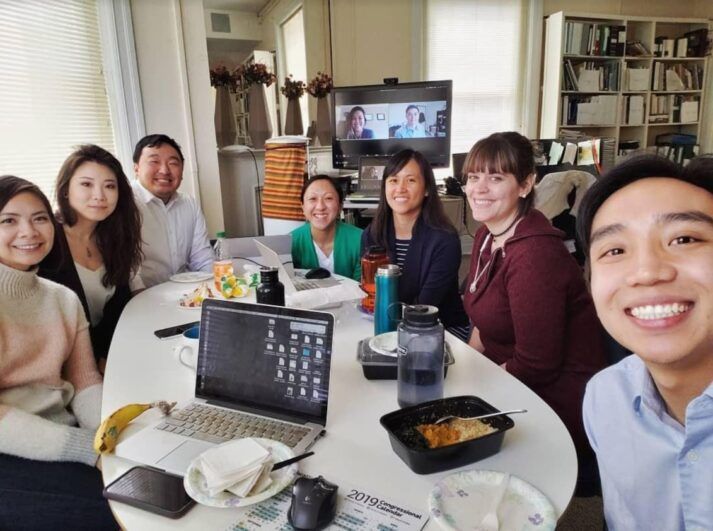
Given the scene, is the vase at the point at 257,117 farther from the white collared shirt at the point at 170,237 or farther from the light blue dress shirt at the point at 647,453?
the light blue dress shirt at the point at 647,453

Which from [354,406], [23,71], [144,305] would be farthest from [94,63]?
[354,406]

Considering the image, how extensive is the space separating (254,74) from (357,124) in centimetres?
105

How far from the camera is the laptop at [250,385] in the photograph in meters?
0.91

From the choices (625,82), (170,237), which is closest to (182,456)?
(170,237)

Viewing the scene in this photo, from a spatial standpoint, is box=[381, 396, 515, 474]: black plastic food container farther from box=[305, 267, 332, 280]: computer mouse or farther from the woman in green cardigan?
the woman in green cardigan

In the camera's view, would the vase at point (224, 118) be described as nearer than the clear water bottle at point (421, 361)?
No

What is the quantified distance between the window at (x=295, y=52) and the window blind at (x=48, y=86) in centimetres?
178

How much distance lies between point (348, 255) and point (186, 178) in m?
1.86

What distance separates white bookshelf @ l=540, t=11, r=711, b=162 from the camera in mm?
5059

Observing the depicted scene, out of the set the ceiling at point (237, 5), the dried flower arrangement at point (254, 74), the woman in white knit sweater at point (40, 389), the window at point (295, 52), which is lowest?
the woman in white knit sweater at point (40, 389)

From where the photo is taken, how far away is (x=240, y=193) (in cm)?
420

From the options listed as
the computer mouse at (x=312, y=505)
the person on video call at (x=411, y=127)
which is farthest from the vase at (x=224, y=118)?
the computer mouse at (x=312, y=505)

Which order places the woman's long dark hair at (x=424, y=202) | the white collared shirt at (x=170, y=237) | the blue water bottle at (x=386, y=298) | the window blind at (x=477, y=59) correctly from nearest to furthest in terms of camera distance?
the blue water bottle at (x=386, y=298) → the woman's long dark hair at (x=424, y=202) → the white collared shirt at (x=170, y=237) → the window blind at (x=477, y=59)

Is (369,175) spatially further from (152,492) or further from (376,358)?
(152,492)
